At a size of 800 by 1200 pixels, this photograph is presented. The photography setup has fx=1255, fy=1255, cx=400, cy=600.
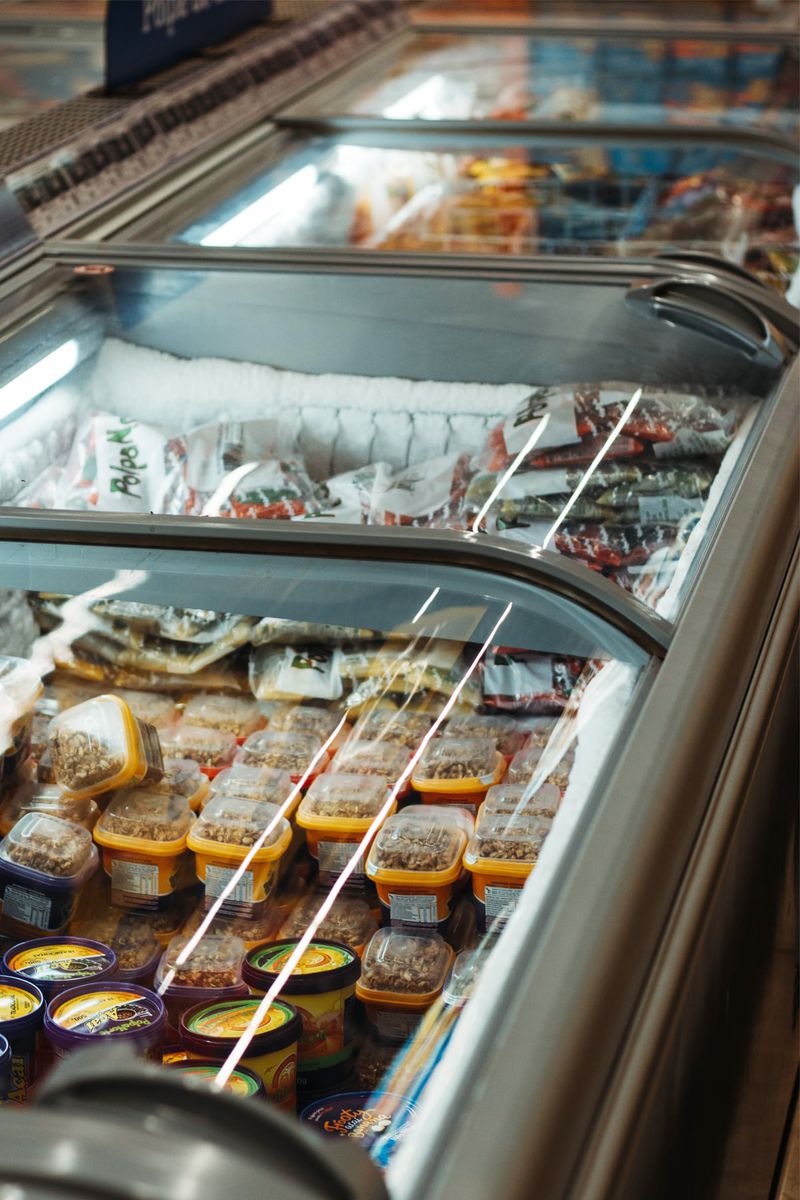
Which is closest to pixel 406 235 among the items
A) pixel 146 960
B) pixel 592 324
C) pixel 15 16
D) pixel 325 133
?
pixel 325 133

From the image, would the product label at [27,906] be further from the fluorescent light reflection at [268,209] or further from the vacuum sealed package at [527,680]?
the fluorescent light reflection at [268,209]

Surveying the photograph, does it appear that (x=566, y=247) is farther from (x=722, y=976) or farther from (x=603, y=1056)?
(x=603, y=1056)

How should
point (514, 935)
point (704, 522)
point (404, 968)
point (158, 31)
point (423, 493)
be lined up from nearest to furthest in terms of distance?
point (514, 935) → point (404, 968) → point (704, 522) → point (423, 493) → point (158, 31)

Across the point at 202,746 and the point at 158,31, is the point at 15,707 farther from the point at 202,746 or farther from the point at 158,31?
the point at 158,31

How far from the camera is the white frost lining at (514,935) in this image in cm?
66

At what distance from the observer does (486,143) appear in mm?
2656

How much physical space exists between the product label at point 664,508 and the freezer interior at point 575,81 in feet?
5.12

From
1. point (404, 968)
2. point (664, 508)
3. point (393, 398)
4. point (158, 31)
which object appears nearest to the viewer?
point (404, 968)

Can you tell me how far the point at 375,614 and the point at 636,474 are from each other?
0.47m

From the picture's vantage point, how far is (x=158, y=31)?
252 centimetres

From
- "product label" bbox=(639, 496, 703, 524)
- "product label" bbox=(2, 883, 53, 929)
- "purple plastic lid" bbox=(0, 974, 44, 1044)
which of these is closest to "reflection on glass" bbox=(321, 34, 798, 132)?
"product label" bbox=(639, 496, 703, 524)

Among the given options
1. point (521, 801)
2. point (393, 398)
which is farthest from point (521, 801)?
point (393, 398)

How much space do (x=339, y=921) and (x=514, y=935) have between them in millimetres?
306

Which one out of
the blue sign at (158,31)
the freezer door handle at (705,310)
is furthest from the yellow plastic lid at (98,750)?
the blue sign at (158,31)
